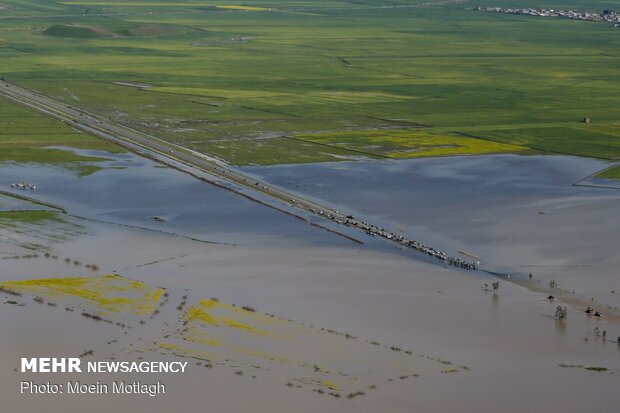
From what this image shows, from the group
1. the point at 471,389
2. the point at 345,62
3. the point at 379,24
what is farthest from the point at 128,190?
the point at 379,24

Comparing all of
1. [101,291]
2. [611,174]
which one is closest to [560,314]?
[101,291]

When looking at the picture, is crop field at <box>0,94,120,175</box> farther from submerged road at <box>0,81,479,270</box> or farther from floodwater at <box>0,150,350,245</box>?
floodwater at <box>0,150,350,245</box>

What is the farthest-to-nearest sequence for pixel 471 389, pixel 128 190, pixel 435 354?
pixel 128 190 → pixel 435 354 → pixel 471 389

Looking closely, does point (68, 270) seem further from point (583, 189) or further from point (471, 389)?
point (583, 189)

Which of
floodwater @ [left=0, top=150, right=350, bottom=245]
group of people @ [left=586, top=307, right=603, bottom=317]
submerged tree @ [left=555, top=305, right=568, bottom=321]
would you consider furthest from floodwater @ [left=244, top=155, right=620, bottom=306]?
floodwater @ [left=0, top=150, right=350, bottom=245]

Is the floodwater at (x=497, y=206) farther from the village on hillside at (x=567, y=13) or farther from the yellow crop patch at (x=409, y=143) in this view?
the village on hillside at (x=567, y=13)

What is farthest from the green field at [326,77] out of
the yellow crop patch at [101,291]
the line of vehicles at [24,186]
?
the yellow crop patch at [101,291]
